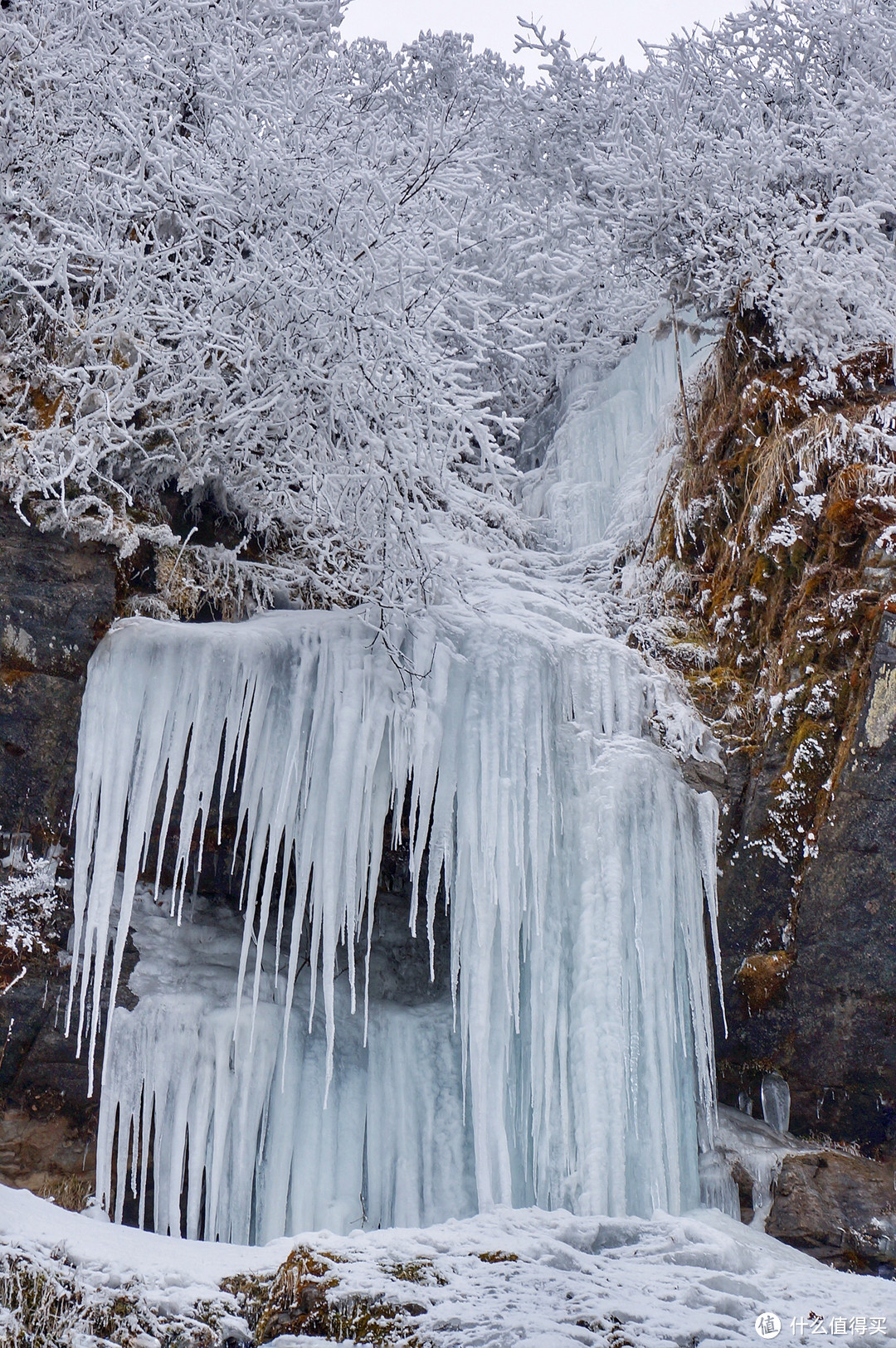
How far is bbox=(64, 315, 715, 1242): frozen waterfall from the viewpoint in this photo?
17.2ft

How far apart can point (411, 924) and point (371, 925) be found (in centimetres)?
20

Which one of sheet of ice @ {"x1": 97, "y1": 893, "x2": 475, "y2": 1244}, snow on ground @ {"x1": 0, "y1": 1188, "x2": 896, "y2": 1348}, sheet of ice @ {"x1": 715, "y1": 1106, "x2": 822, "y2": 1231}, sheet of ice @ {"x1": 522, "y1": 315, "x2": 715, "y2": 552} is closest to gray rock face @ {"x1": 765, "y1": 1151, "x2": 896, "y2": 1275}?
sheet of ice @ {"x1": 715, "y1": 1106, "x2": 822, "y2": 1231}

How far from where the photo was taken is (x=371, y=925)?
18.4ft

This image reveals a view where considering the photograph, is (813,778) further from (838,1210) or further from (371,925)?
(371,925)

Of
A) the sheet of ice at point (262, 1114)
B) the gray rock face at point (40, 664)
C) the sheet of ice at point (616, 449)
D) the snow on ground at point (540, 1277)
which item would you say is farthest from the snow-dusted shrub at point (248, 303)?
the snow on ground at point (540, 1277)

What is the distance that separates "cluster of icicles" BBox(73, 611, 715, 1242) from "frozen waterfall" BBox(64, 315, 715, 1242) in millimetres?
14

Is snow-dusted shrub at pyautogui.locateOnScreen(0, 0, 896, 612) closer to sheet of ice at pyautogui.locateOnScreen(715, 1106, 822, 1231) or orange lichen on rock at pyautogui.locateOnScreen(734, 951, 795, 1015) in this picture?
orange lichen on rock at pyautogui.locateOnScreen(734, 951, 795, 1015)

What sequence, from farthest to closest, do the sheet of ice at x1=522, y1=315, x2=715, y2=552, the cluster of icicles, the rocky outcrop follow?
1. the sheet of ice at x1=522, y1=315, x2=715, y2=552
2. the rocky outcrop
3. the cluster of icicles

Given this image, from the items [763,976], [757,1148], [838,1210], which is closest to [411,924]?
[763,976]

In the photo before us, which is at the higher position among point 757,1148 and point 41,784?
point 41,784

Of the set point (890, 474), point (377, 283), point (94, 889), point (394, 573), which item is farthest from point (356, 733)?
point (890, 474)

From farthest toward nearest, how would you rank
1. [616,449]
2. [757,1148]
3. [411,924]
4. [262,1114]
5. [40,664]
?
[616,449], [757,1148], [411,924], [262,1114], [40,664]

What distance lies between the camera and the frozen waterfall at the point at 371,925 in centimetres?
525

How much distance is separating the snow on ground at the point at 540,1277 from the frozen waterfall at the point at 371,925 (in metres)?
0.75
